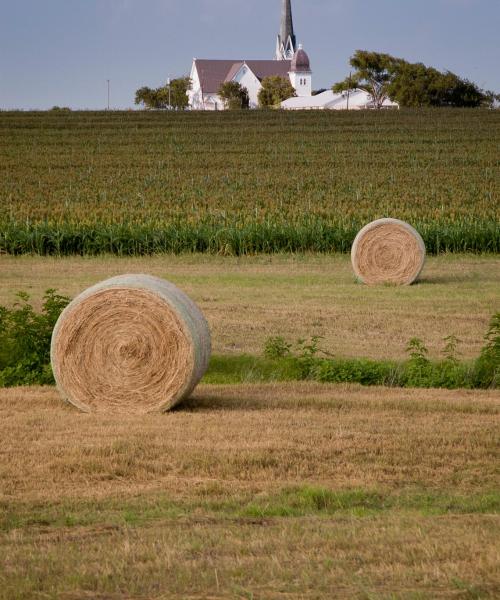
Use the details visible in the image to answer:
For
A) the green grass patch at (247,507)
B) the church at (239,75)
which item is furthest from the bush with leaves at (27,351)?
the church at (239,75)

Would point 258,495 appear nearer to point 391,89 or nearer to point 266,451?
point 266,451

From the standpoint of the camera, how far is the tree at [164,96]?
144m

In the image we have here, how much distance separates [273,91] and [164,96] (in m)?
13.9

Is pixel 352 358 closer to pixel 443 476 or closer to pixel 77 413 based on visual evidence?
pixel 77 413

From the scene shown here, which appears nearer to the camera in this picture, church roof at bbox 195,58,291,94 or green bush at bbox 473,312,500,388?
green bush at bbox 473,312,500,388

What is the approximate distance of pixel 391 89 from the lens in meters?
103

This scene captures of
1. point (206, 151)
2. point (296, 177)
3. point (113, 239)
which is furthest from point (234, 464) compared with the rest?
point (206, 151)

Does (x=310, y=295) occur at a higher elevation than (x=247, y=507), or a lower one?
higher

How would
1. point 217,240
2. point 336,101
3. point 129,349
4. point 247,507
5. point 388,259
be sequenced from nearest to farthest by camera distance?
point 247,507, point 129,349, point 388,259, point 217,240, point 336,101

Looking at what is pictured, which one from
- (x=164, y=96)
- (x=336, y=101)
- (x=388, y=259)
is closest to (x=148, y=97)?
(x=164, y=96)

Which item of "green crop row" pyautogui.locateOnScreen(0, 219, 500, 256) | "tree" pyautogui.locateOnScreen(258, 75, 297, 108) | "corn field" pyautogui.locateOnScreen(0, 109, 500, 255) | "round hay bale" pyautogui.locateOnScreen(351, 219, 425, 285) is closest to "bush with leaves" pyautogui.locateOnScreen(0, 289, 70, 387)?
"round hay bale" pyautogui.locateOnScreen(351, 219, 425, 285)

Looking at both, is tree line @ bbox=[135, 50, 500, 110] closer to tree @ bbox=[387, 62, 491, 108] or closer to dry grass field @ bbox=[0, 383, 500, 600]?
tree @ bbox=[387, 62, 491, 108]

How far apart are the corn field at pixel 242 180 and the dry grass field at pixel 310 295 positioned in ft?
4.29

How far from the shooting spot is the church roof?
503ft
